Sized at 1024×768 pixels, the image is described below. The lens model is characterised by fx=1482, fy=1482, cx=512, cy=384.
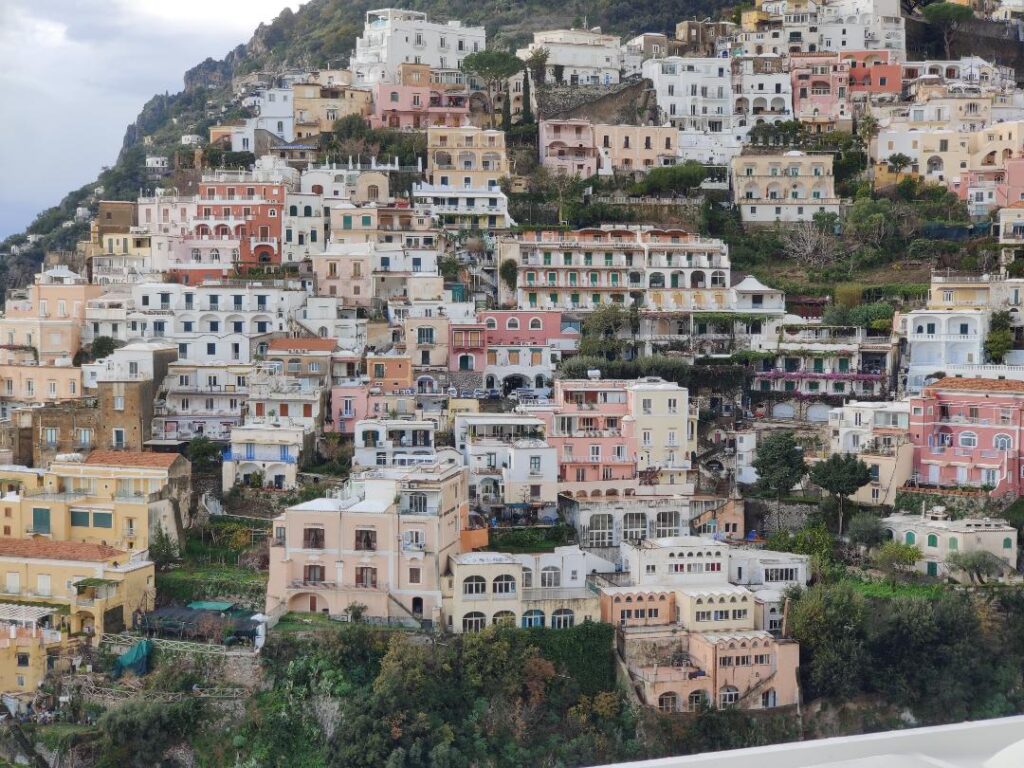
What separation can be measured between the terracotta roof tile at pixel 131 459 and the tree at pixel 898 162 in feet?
83.1

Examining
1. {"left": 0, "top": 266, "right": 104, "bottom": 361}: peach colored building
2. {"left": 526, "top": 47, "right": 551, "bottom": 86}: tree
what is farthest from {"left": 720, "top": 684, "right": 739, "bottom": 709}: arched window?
A: {"left": 526, "top": 47, "right": 551, "bottom": 86}: tree

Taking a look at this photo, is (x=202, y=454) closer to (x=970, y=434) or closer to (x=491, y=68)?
(x=970, y=434)

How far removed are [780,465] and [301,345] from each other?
36.9 feet

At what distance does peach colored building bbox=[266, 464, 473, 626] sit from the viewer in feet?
85.5

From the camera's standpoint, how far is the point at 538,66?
50.3 meters

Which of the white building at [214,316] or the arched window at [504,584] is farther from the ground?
the white building at [214,316]

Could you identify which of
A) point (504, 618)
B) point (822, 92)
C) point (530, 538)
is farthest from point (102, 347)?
point (822, 92)

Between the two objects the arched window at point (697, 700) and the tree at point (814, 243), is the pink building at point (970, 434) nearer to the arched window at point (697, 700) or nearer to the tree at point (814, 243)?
the arched window at point (697, 700)

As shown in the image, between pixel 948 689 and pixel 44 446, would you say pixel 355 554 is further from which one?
pixel 948 689

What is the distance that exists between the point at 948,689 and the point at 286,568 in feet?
38.9

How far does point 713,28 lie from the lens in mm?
55656

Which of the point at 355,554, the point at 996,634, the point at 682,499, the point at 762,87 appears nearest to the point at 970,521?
the point at 996,634

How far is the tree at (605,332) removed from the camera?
35.2 meters

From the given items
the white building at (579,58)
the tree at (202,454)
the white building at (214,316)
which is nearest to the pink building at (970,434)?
the tree at (202,454)
